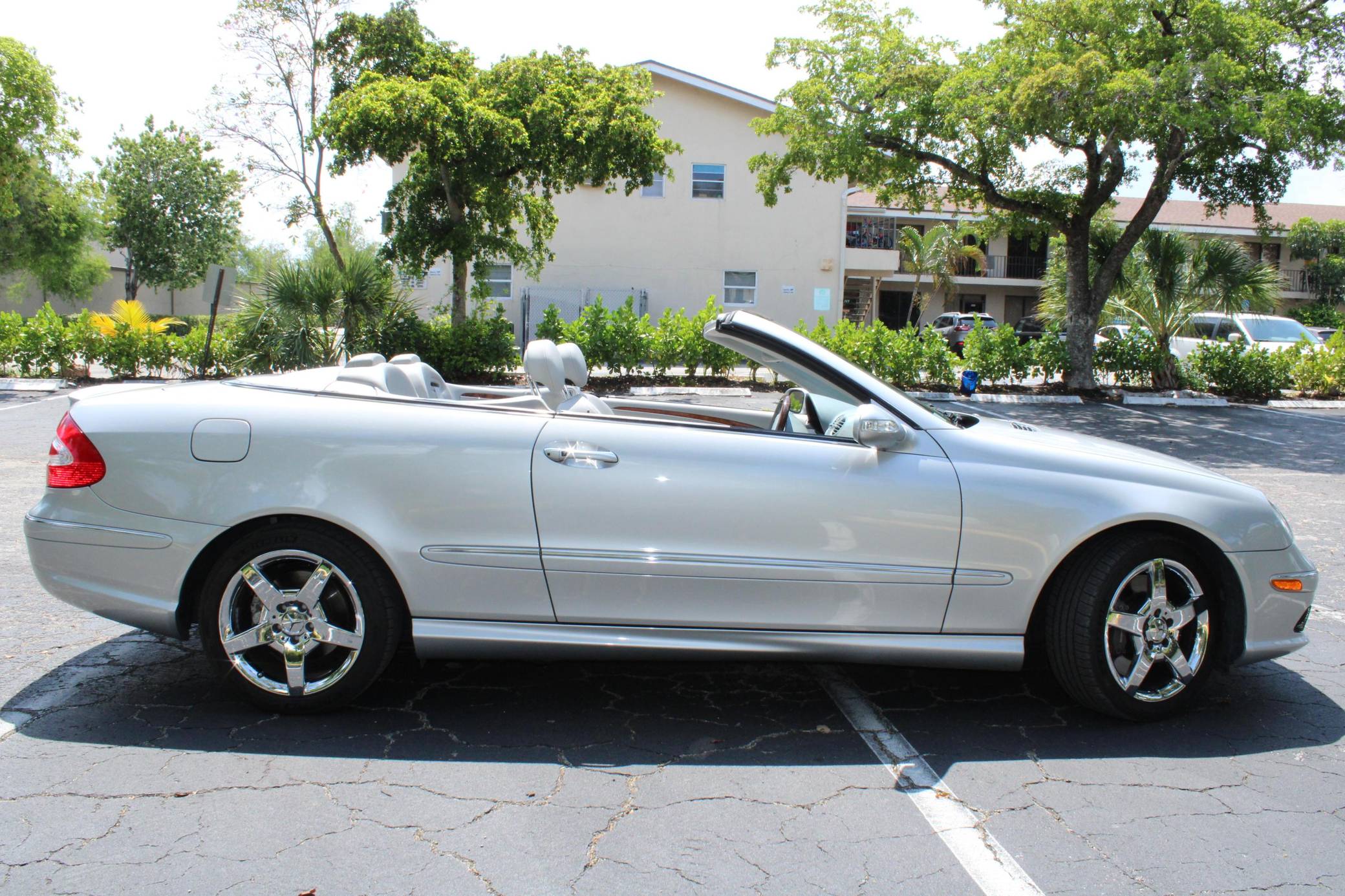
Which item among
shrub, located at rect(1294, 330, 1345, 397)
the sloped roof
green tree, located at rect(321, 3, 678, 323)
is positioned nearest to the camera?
green tree, located at rect(321, 3, 678, 323)

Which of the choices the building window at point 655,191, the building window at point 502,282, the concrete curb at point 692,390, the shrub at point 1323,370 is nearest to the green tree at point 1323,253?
the shrub at point 1323,370

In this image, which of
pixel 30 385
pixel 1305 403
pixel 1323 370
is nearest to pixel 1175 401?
pixel 1305 403

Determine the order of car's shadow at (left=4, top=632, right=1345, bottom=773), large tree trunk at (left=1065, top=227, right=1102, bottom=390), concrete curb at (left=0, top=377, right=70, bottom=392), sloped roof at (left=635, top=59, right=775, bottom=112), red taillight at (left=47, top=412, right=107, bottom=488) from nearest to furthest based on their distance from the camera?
car's shadow at (left=4, top=632, right=1345, bottom=773) < red taillight at (left=47, top=412, right=107, bottom=488) < concrete curb at (left=0, top=377, right=70, bottom=392) < large tree trunk at (left=1065, top=227, right=1102, bottom=390) < sloped roof at (left=635, top=59, right=775, bottom=112)

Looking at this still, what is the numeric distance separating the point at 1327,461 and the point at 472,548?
1165 cm

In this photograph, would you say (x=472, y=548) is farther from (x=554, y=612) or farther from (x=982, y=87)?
(x=982, y=87)

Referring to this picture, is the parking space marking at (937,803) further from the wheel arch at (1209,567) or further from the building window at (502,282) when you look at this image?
the building window at (502,282)

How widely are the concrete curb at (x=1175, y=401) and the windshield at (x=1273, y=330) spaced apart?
5351 millimetres

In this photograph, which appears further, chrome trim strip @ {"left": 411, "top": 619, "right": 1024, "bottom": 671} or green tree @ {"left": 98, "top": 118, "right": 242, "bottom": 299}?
green tree @ {"left": 98, "top": 118, "right": 242, "bottom": 299}

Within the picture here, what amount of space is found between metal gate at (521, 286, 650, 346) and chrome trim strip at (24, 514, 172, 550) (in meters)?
24.3

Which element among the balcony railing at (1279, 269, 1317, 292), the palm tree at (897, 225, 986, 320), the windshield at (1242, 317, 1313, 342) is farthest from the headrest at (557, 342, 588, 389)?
the balcony railing at (1279, 269, 1317, 292)

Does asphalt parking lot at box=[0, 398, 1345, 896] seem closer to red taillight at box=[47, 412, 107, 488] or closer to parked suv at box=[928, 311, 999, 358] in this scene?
red taillight at box=[47, 412, 107, 488]

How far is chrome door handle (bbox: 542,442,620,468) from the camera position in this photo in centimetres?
336

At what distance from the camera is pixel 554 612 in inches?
132

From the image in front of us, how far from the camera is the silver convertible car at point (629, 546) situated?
10.9 feet
